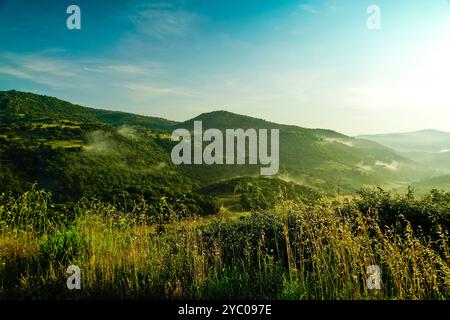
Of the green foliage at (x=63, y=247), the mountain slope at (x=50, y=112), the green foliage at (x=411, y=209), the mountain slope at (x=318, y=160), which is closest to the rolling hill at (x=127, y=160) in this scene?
the mountain slope at (x=318, y=160)

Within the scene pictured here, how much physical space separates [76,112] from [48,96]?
853 centimetres

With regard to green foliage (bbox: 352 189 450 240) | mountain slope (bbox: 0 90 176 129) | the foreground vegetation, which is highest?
mountain slope (bbox: 0 90 176 129)

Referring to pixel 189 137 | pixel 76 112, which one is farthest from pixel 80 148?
pixel 76 112

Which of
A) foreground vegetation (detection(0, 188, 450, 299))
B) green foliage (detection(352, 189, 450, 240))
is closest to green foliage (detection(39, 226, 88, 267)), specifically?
foreground vegetation (detection(0, 188, 450, 299))

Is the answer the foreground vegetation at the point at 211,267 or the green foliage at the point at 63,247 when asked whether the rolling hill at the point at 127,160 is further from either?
the foreground vegetation at the point at 211,267

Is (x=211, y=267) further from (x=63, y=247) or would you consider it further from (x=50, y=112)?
(x=50, y=112)

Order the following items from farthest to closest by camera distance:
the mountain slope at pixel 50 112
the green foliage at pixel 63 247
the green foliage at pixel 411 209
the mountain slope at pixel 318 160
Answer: the mountain slope at pixel 50 112
the mountain slope at pixel 318 160
the green foliage at pixel 411 209
the green foliage at pixel 63 247

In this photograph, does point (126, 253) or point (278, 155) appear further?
point (278, 155)

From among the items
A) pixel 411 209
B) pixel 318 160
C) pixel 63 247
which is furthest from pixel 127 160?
pixel 411 209

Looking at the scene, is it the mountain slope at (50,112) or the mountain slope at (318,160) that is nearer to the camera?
the mountain slope at (318,160)

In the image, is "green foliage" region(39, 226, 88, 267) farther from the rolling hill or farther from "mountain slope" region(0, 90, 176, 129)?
"mountain slope" region(0, 90, 176, 129)

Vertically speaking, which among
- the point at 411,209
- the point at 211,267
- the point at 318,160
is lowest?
the point at 211,267

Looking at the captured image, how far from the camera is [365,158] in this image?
293ft
